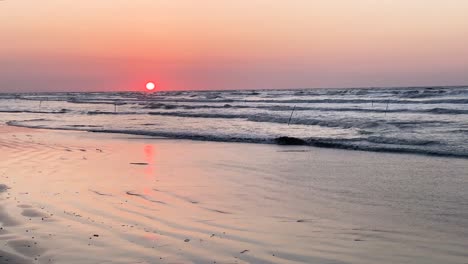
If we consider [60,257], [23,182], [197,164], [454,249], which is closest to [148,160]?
[197,164]

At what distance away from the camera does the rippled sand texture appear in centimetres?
486

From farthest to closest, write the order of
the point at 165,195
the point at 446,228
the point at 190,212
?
the point at 165,195 < the point at 190,212 < the point at 446,228

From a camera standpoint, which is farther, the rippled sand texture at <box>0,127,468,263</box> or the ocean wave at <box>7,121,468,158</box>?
the ocean wave at <box>7,121,468,158</box>

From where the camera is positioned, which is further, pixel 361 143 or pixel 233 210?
pixel 361 143

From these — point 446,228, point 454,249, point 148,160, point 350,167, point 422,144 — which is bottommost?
point 454,249

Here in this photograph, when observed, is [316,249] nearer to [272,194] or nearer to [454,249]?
[454,249]

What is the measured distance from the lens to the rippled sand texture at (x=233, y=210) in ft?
16.0

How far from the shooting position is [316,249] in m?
4.96

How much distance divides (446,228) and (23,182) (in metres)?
6.48

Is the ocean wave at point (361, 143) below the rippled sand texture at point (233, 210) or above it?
above

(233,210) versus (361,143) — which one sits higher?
(361,143)

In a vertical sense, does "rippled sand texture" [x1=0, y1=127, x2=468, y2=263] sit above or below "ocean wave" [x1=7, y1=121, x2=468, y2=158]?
below

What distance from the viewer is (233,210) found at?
6637mm

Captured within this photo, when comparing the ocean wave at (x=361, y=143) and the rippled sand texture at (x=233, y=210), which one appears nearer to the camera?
the rippled sand texture at (x=233, y=210)
